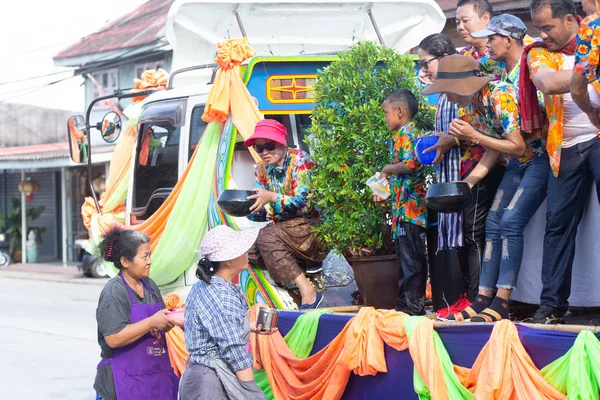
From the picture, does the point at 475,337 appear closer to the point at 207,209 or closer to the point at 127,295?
the point at 127,295

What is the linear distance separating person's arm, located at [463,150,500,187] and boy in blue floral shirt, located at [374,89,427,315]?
468 millimetres

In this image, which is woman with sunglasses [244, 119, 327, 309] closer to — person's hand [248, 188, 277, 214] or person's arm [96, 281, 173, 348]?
person's hand [248, 188, 277, 214]

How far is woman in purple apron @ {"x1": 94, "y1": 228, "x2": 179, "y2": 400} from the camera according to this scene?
5195 mm

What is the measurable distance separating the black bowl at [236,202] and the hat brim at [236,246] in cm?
118

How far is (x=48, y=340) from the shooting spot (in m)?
12.1

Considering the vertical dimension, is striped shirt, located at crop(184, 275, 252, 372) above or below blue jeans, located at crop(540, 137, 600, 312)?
below

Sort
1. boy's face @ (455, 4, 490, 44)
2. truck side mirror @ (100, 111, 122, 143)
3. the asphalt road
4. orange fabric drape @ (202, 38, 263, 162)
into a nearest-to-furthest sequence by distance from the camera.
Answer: boy's face @ (455, 4, 490, 44), orange fabric drape @ (202, 38, 263, 162), truck side mirror @ (100, 111, 122, 143), the asphalt road

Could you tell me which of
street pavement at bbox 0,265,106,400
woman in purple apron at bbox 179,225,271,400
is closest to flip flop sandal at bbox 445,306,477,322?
woman in purple apron at bbox 179,225,271,400

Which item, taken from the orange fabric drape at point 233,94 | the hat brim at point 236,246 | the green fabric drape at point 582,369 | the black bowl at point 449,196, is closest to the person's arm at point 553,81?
the black bowl at point 449,196

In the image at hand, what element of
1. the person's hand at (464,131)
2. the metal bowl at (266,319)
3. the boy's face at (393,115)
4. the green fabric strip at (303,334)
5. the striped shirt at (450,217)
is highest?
the boy's face at (393,115)

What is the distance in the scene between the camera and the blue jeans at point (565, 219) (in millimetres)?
4254

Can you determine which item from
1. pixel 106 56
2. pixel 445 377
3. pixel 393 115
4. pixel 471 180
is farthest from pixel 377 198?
pixel 106 56

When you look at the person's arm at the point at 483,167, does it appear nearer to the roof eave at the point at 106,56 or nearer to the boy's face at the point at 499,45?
the boy's face at the point at 499,45

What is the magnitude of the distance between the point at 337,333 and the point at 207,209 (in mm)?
2145
